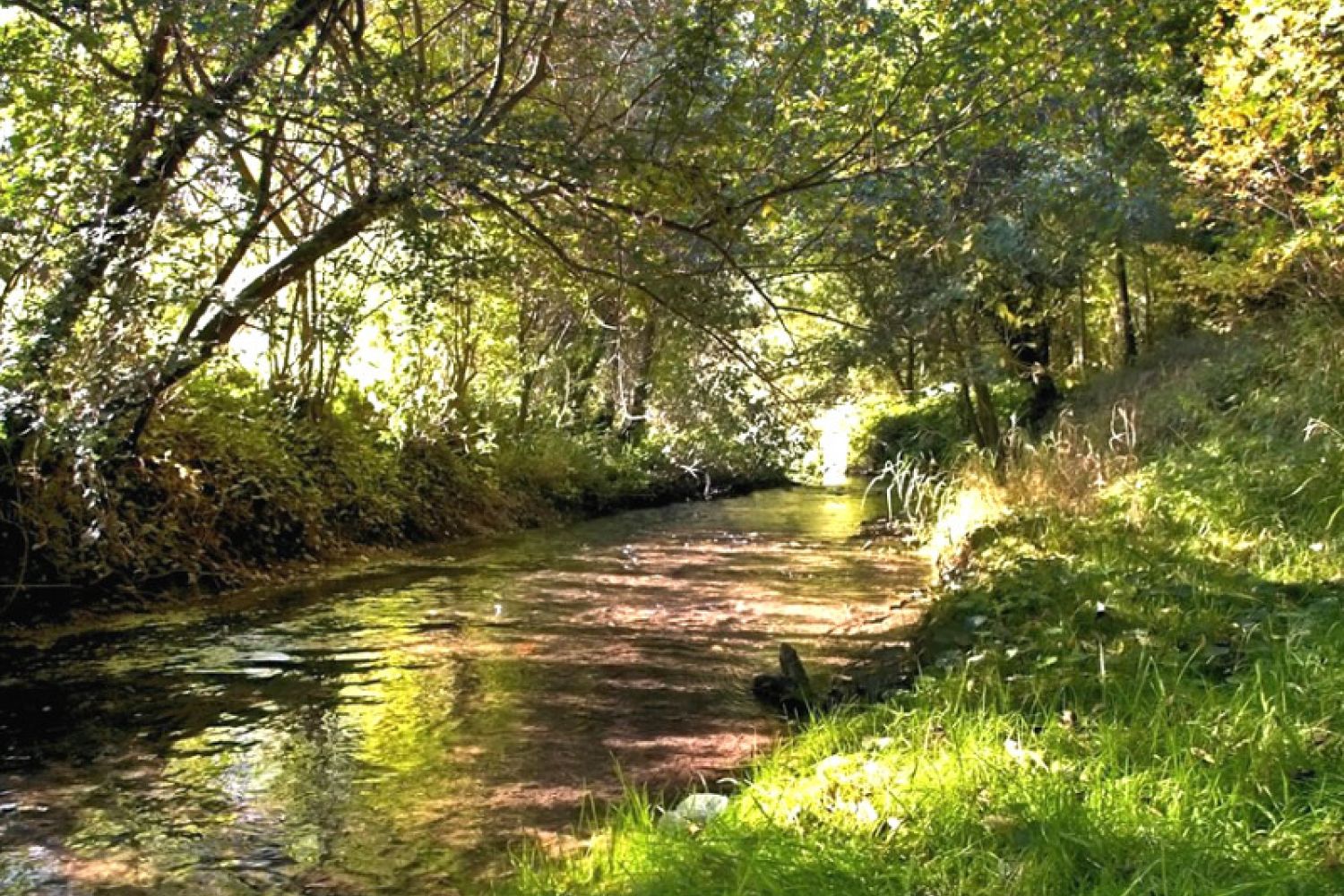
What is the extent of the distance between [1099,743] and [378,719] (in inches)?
138

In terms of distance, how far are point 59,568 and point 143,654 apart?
1378mm

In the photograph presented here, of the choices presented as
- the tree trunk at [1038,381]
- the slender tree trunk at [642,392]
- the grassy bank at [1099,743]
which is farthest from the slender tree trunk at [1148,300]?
the grassy bank at [1099,743]

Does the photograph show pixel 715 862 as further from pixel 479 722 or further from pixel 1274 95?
pixel 1274 95

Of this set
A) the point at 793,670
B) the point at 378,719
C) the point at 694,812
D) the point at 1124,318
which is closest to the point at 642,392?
the point at 1124,318

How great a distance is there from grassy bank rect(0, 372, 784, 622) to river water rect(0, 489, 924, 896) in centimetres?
48

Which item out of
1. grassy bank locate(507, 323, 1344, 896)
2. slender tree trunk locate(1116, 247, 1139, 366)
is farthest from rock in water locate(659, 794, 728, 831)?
slender tree trunk locate(1116, 247, 1139, 366)

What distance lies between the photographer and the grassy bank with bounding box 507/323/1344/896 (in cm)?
271

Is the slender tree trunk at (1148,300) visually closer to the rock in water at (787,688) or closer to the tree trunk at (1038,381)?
→ the tree trunk at (1038,381)

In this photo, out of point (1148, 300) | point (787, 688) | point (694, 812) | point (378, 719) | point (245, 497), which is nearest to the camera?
point (694, 812)

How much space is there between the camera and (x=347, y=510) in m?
10.7

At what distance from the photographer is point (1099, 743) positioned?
3428mm

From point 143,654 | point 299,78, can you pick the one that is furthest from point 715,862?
point 143,654

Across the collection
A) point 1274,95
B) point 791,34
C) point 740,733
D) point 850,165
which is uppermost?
point 791,34

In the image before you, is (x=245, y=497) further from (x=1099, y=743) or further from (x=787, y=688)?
(x=1099, y=743)
